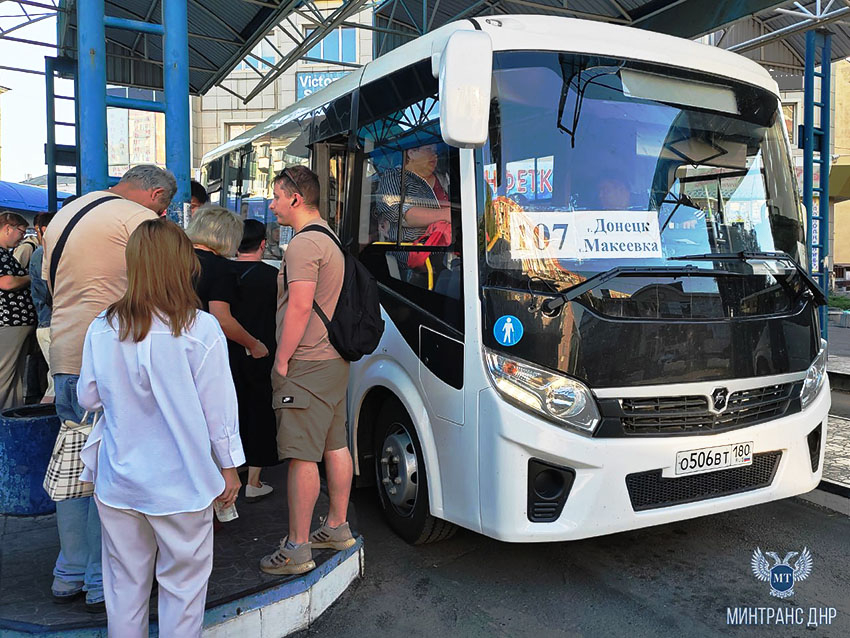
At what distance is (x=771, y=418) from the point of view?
13.0ft

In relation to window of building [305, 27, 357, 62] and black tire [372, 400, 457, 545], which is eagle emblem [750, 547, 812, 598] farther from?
window of building [305, 27, 357, 62]

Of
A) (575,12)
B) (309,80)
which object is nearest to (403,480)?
(575,12)

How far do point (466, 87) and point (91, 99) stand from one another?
2.32 m

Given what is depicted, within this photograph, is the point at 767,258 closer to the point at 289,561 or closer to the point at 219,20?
the point at 289,561

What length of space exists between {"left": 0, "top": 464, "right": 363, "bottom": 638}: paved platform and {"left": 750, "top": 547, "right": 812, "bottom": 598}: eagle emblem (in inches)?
84.5

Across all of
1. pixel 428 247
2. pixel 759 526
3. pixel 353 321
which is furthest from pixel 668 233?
pixel 759 526

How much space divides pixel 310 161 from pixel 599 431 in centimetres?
328

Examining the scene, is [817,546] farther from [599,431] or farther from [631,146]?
[631,146]

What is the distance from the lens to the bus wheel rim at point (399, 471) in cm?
421

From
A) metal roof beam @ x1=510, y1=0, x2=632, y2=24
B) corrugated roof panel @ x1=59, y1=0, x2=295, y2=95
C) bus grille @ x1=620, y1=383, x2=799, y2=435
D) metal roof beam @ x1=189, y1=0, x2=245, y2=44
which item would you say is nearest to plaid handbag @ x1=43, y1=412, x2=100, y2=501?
bus grille @ x1=620, y1=383, x2=799, y2=435

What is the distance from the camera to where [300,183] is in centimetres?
371

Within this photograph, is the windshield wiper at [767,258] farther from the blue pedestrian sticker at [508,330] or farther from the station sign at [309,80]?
the station sign at [309,80]

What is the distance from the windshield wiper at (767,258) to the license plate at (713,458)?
0.96m

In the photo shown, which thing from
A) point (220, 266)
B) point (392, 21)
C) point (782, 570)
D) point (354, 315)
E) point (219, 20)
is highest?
point (392, 21)
